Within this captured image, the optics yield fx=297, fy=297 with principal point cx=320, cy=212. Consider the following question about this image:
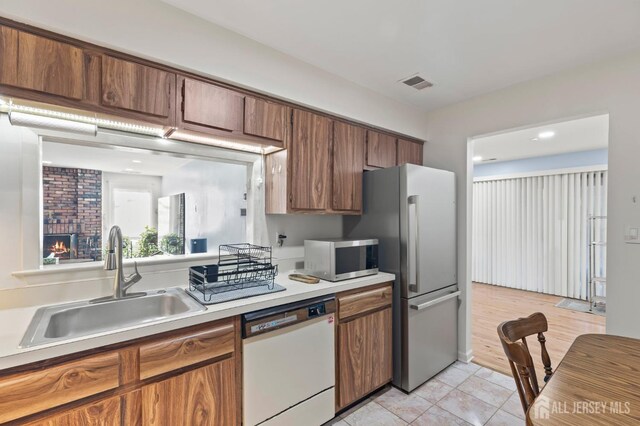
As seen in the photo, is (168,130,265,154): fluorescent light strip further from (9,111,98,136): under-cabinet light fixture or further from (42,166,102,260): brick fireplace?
(42,166,102,260): brick fireplace

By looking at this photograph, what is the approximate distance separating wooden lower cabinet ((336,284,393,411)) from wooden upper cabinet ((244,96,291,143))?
1.22 metres

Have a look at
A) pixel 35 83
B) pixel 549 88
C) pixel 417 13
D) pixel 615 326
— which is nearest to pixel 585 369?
pixel 615 326

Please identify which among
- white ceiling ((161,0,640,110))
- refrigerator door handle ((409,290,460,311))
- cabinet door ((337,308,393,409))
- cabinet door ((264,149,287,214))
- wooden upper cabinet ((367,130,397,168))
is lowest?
cabinet door ((337,308,393,409))

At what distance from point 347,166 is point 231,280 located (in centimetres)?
132

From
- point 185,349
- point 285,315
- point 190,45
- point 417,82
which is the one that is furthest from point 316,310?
point 417,82

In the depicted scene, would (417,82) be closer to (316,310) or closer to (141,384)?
(316,310)

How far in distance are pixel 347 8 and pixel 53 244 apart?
222 centimetres

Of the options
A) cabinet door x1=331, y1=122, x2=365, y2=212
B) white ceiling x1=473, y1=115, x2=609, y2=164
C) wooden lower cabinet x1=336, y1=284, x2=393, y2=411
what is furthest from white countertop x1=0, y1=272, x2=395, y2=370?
white ceiling x1=473, y1=115, x2=609, y2=164

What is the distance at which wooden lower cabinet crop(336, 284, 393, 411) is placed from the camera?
2.02m

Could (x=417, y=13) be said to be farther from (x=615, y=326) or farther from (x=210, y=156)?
(x=615, y=326)

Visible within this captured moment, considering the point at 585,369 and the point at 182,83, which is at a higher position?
the point at 182,83

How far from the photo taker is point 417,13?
5.49 ft

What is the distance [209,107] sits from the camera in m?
1.81

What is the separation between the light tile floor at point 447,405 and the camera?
201 centimetres
